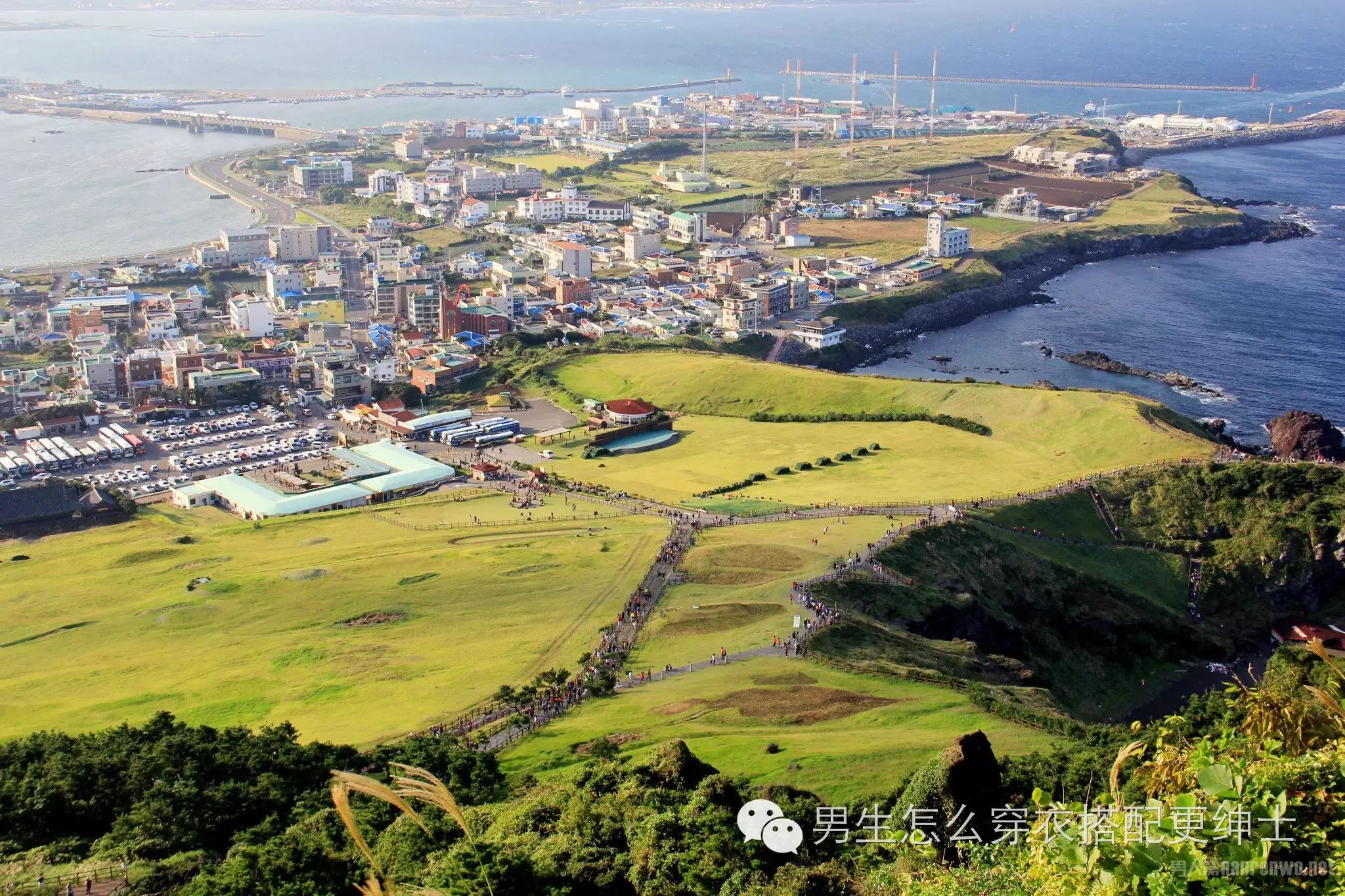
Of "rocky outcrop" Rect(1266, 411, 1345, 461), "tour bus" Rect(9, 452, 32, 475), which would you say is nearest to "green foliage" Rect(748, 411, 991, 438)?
"rocky outcrop" Rect(1266, 411, 1345, 461)

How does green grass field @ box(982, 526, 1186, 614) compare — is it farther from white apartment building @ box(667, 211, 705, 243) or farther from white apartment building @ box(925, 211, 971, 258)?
white apartment building @ box(667, 211, 705, 243)

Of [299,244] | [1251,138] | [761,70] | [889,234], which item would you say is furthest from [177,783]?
[761,70]

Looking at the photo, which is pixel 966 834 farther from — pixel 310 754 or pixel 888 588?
pixel 888 588

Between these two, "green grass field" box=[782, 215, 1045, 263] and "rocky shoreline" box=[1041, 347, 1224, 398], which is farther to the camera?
"green grass field" box=[782, 215, 1045, 263]

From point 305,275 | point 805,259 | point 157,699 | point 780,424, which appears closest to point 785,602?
point 157,699

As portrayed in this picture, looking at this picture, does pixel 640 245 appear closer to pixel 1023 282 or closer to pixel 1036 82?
pixel 1023 282

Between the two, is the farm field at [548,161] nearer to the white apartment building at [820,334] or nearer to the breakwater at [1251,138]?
the breakwater at [1251,138]
